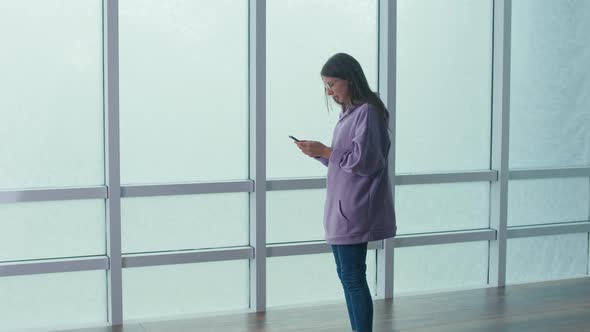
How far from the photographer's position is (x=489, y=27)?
255 inches

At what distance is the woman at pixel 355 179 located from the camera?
429 centimetres

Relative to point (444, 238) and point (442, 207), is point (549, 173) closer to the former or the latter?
point (442, 207)

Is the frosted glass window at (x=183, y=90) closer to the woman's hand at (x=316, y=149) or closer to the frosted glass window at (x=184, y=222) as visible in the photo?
the frosted glass window at (x=184, y=222)

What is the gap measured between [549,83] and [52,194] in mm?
3843

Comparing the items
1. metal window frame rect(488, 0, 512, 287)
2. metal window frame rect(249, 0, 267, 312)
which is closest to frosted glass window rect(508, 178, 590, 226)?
metal window frame rect(488, 0, 512, 287)

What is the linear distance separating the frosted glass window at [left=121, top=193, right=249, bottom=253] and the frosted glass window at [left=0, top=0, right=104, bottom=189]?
1.11 ft

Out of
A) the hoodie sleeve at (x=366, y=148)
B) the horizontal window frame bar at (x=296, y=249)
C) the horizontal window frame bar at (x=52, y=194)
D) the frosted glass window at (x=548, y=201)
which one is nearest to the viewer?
the hoodie sleeve at (x=366, y=148)

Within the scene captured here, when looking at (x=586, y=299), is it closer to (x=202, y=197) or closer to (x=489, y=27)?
(x=489, y=27)

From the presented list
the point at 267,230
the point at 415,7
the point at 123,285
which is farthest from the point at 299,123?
the point at 123,285

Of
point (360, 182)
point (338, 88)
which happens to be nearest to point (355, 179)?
point (360, 182)

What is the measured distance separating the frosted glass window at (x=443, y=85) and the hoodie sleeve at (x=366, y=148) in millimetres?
1939

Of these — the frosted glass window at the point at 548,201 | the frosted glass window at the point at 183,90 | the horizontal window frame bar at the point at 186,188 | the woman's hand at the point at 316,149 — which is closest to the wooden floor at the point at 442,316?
the frosted glass window at the point at 548,201

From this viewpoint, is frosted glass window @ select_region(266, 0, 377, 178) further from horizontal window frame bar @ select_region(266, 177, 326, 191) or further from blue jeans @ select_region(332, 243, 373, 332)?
blue jeans @ select_region(332, 243, 373, 332)

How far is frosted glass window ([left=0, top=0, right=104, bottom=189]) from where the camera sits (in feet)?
16.7
